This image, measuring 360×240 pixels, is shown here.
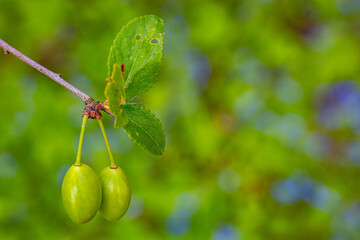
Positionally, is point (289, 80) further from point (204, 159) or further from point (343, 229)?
point (343, 229)

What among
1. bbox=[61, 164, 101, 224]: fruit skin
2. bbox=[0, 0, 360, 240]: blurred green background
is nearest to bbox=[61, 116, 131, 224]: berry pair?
bbox=[61, 164, 101, 224]: fruit skin

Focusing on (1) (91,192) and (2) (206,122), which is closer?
(1) (91,192)

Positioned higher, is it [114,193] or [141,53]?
[141,53]

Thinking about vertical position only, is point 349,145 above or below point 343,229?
above

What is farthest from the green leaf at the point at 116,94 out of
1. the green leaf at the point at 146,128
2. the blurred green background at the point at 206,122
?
the blurred green background at the point at 206,122

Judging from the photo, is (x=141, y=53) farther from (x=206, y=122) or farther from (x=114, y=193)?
(x=206, y=122)

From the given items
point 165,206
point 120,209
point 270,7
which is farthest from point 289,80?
point 120,209

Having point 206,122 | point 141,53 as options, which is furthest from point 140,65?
point 206,122
